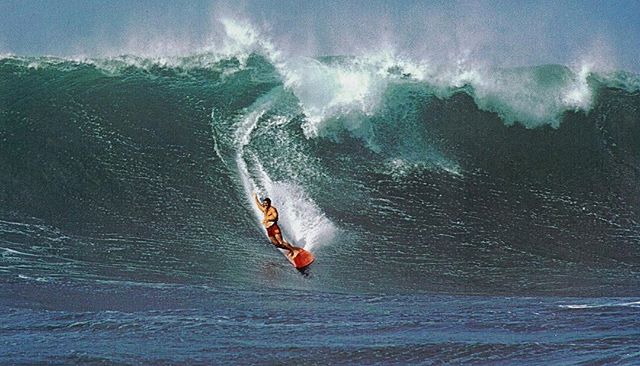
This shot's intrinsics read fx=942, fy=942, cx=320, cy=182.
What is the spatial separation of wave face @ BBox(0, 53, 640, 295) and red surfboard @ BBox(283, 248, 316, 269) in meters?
0.16

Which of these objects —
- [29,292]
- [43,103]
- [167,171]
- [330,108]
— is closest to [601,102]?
[330,108]

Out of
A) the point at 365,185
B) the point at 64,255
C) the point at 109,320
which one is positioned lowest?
the point at 109,320

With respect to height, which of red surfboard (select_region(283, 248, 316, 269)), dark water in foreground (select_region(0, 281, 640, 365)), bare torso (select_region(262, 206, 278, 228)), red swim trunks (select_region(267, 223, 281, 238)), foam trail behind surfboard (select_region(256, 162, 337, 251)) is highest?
foam trail behind surfboard (select_region(256, 162, 337, 251))

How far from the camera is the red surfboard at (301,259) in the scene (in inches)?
471

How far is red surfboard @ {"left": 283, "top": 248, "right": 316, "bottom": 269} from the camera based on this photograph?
471 inches

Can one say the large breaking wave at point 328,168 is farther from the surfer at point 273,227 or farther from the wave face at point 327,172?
the surfer at point 273,227

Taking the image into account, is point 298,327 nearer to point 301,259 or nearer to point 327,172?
point 301,259

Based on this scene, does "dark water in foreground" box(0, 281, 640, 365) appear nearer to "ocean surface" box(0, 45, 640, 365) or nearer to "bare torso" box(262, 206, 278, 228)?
"ocean surface" box(0, 45, 640, 365)

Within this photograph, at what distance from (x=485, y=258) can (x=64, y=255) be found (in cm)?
551

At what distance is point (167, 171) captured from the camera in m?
14.5

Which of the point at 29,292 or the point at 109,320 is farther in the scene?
the point at 29,292

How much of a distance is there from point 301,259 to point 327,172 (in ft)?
9.88

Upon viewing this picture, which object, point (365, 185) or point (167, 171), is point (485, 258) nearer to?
point (365, 185)

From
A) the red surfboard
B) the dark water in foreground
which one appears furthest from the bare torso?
the dark water in foreground
